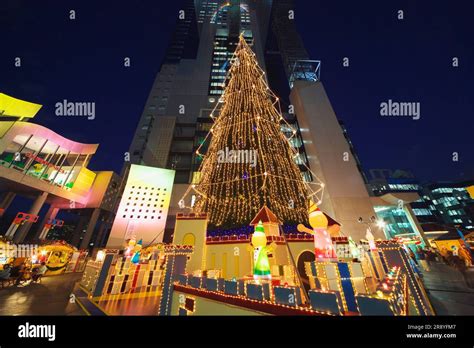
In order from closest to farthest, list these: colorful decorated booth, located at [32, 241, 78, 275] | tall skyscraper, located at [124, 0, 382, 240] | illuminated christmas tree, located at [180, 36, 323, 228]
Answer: illuminated christmas tree, located at [180, 36, 323, 228] → colorful decorated booth, located at [32, 241, 78, 275] → tall skyscraper, located at [124, 0, 382, 240]

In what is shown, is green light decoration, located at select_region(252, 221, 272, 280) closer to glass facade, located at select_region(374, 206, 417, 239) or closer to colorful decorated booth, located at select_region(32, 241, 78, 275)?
colorful decorated booth, located at select_region(32, 241, 78, 275)

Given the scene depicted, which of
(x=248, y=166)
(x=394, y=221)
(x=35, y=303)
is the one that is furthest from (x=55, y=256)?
(x=394, y=221)

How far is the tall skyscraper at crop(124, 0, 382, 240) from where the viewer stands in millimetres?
20156

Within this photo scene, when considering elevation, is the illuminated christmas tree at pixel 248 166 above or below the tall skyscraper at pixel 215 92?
below

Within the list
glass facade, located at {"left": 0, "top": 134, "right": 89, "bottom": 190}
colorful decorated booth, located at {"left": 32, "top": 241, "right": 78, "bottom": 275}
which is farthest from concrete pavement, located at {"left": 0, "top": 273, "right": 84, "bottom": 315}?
glass facade, located at {"left": 0, "top": 134, "right": 89, "bottom": 190}

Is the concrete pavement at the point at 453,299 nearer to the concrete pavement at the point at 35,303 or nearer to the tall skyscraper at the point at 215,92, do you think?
the concrete pavement at the point at 35,303

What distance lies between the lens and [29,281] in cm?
886

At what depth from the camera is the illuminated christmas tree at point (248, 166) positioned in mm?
9836

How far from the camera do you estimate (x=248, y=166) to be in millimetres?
10906

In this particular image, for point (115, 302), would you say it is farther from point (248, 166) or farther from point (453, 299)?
point (453, 299)

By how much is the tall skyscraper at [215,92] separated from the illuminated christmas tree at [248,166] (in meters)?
2.51

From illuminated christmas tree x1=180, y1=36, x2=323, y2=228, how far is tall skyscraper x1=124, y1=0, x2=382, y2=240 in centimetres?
251

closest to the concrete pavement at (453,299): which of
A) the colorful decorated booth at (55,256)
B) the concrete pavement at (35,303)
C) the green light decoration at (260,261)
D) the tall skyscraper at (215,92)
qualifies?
the green light decoration at (260,261)
